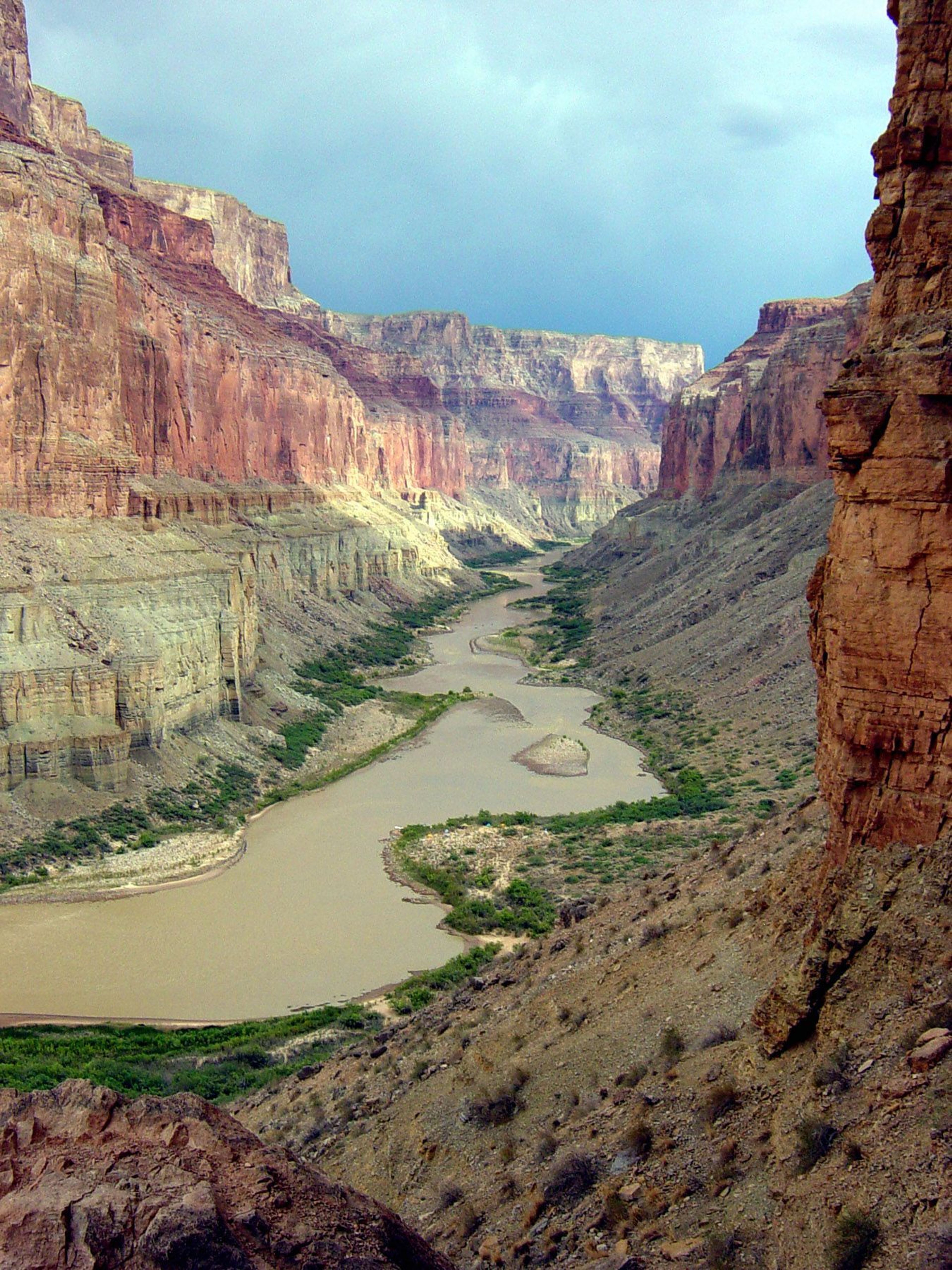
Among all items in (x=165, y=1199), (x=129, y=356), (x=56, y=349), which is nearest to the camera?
(x=165, y=1199)

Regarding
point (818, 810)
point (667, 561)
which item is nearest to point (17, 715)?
point (818, 810)

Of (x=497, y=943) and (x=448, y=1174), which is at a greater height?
(x=448, y=1174)

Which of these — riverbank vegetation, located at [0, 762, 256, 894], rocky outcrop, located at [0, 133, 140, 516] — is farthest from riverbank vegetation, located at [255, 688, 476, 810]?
rocky outcrop, located at [0, 133, 140, 516]

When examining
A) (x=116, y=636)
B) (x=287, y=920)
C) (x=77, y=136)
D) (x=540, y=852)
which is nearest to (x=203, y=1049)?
(x=287, y=920)

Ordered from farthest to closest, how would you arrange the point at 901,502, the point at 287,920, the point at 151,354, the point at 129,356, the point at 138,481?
the point at 151,354 → the point at 129,356 → the point at 138,481 → the point at 287,920 → the point at 901,502

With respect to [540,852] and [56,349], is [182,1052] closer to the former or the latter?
[540,852]

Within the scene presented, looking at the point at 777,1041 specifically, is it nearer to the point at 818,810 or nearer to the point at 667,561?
the point at 818,810

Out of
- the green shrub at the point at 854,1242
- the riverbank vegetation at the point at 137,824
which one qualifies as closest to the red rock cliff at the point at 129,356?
the riverbank vegetation at the point at 137,824
